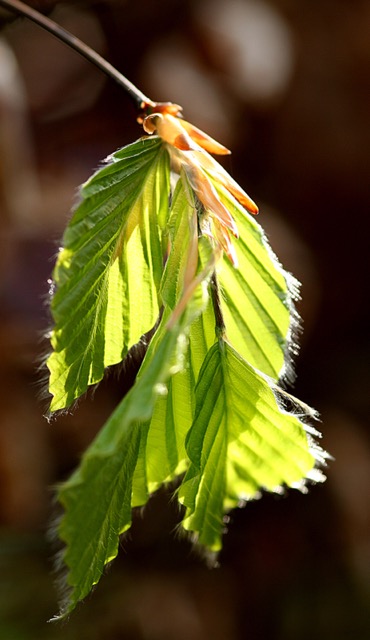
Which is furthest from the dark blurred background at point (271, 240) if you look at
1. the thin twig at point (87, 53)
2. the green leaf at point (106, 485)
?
the green leaf at point (106, 485)

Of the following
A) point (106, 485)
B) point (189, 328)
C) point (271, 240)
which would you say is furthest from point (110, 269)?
point (271, 240)

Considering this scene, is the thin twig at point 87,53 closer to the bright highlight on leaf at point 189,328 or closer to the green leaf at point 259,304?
the bright highlight on leaf at point 189,328

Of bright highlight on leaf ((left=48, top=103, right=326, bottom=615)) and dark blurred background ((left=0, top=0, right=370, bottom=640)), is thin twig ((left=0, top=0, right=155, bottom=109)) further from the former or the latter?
dark blurred background ((left=0, top=0, right=370, bottom=640))

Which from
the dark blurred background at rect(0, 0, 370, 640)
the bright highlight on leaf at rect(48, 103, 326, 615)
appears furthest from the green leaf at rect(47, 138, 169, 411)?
the dark blurred background at rect(0, 0, 370, 640)

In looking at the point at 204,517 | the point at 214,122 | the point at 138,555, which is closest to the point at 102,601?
the point at 138,555

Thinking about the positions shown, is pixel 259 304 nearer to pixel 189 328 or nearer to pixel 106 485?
pixel 189 328

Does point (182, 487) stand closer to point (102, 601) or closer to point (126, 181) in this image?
point (126, 181)

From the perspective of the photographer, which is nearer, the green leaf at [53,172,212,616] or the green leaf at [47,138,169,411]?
the green leaf at [53,172,212,616]
